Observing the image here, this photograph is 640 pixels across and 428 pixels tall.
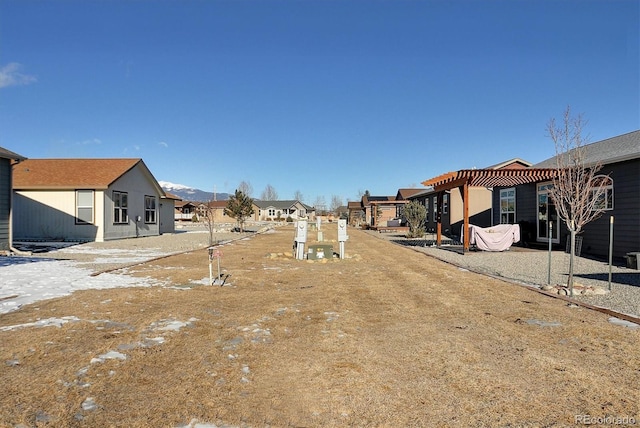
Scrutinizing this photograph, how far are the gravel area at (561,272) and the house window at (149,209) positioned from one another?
18.4 meters

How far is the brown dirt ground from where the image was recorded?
2.91m

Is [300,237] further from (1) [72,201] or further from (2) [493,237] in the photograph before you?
(1) [72,201]

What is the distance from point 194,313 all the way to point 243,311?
2.33 ft

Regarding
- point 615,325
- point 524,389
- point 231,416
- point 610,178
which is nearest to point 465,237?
point 610,178

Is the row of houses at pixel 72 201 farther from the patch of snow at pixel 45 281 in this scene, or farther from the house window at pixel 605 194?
the house window at pixel 605 194

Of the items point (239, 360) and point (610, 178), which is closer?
point (239, 360)

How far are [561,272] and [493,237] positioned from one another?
541 centimetres

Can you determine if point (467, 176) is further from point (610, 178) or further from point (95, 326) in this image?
point (95, 326)

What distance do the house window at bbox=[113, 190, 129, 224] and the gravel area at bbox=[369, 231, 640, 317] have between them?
56.2 ft

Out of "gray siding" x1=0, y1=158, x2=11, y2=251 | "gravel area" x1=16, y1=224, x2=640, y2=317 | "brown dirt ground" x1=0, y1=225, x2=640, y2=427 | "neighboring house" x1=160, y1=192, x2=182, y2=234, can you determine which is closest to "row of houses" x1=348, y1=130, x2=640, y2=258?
"gravel area" x1=16, y1=224, x2=640, y2=317

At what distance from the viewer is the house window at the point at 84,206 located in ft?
65.3

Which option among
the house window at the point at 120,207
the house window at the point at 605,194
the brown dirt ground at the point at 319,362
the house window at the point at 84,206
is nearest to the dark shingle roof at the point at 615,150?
the house window at the point at 605,194

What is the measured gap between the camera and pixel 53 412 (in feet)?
9.38

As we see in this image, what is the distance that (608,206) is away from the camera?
13.2m
